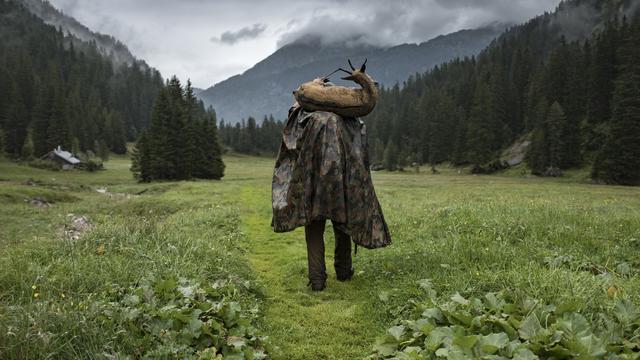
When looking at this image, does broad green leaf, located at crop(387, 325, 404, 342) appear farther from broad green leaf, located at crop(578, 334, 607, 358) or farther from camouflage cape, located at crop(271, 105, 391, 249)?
camouflage cape, located at crop(271, 105, 391, 249)

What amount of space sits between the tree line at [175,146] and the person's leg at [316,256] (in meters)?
56.7

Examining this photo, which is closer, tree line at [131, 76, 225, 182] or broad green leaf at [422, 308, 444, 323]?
broad green leaf at [422, 308, 444, 323]

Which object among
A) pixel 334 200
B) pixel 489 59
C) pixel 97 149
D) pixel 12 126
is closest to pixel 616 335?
pixel 334 200

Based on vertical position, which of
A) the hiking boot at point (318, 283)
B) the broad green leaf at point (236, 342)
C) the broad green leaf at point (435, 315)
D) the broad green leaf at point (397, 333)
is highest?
the broad green leaf at point (435, 315)

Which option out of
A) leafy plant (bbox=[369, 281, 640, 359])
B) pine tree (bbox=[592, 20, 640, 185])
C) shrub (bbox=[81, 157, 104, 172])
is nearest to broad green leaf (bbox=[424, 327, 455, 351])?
leafy plant (bbox=[369, 281, 640, 359])

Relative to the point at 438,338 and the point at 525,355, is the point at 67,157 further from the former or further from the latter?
the point at 525,355

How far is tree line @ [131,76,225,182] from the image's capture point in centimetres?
6222

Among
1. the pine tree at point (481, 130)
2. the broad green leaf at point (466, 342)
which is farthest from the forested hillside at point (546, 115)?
the broad green leaf at point (466, 342)

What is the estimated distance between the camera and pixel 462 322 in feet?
17.5

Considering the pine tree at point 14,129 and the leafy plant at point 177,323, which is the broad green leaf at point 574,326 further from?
the pine tree at point 14,129

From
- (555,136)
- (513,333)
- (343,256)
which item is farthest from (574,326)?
(555,136)

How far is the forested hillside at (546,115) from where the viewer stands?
6769 centimetres

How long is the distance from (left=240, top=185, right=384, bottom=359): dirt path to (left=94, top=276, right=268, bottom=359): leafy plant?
0.78m

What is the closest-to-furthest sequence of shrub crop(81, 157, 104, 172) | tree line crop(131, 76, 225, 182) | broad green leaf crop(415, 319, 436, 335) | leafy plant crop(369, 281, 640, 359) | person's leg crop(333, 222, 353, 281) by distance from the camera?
leafy plant crop(369, 281, 640, 359), broad green leaf crop(415, 319, 436, 335), person's leg crop(333, 222, 353, 281), tree line crop(131, 76, 225, 182), shrub crop(81, 157, 104, 172)
